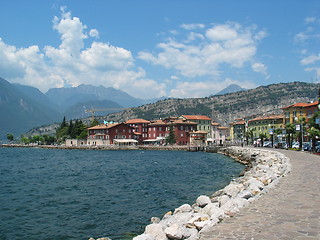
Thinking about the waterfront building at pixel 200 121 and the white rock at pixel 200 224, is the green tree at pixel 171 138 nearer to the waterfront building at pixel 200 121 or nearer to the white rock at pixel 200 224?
the waterfront building at pixel 200 121

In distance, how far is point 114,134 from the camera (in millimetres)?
122625

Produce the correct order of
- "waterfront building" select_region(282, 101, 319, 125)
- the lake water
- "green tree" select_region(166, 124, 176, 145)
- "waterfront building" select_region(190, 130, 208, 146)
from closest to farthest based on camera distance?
1. the lake water
2. "waterfront building" select_region(282, 101, 319, 125)
3. "green tree" select_region(166, 124, 176, 145)
4. "waterfront building" select_region(190, 130, 208, 146)

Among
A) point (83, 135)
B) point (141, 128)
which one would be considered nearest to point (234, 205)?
point (141, 128)

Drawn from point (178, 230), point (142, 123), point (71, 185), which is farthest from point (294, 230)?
point (142, 123)

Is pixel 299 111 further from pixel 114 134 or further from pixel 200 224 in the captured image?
pixel 200 224

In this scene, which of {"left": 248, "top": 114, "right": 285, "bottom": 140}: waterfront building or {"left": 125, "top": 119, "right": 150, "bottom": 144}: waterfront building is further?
{"left": 125, "top": 119, "right": 150, "bottom": 144}: waterfront building

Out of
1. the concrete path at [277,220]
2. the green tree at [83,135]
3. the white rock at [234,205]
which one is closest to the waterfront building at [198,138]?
the green tree at [83,135]

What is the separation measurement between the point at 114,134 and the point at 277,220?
377 feet

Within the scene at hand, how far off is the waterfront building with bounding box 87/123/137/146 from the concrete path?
109 m

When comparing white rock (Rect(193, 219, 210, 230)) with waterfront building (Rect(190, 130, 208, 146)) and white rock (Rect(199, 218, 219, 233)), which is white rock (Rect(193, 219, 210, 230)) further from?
waterfront building (Rect(190, 130, 208, 146))

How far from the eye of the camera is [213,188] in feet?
85.2

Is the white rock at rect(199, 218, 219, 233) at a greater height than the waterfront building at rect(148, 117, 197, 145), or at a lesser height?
lesser

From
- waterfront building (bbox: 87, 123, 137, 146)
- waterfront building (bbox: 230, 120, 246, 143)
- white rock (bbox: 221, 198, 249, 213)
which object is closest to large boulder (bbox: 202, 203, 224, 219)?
white rock (bbox: 221, 198, 249, 213)

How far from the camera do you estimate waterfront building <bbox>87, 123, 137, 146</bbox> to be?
400 ft
